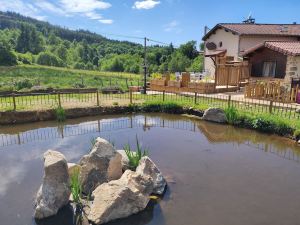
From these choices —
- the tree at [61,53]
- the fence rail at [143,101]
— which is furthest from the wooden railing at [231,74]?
the tree at [61,53]

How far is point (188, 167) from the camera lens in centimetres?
884

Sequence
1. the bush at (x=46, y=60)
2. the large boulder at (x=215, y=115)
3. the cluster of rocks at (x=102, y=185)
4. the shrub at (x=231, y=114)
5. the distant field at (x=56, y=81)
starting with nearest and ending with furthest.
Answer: the cluster of rocks at (x=102, y=185) < the shrub at (x=231, y=114) < the large boulder at (x=215, y=115) < the distant field at (x=56, y=81) < the bush at (x=46, y=60)

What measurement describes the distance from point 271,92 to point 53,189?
1398cm

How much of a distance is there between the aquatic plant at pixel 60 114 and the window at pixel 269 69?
42.0 feet

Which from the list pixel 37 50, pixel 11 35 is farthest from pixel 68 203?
pixel 11 35

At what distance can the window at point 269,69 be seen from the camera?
18.7m

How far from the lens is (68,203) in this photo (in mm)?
6754

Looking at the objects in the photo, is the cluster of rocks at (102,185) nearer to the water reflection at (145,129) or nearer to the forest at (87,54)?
the water reflection at (145,129)

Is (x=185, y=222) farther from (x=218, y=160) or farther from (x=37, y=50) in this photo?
(x=37, y=50)

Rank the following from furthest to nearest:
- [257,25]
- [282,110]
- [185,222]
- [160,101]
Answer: [257,25], [160,101], [282,110], [185,222]

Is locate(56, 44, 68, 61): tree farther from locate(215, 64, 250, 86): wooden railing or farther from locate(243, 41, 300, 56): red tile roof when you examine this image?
locate(243, 41, 300, 56): red tile roof

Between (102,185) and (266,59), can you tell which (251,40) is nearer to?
(266,59)

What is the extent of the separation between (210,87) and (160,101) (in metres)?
5.18

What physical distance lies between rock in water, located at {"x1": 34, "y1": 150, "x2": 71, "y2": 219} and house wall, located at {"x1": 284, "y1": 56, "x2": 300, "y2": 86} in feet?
49.2
